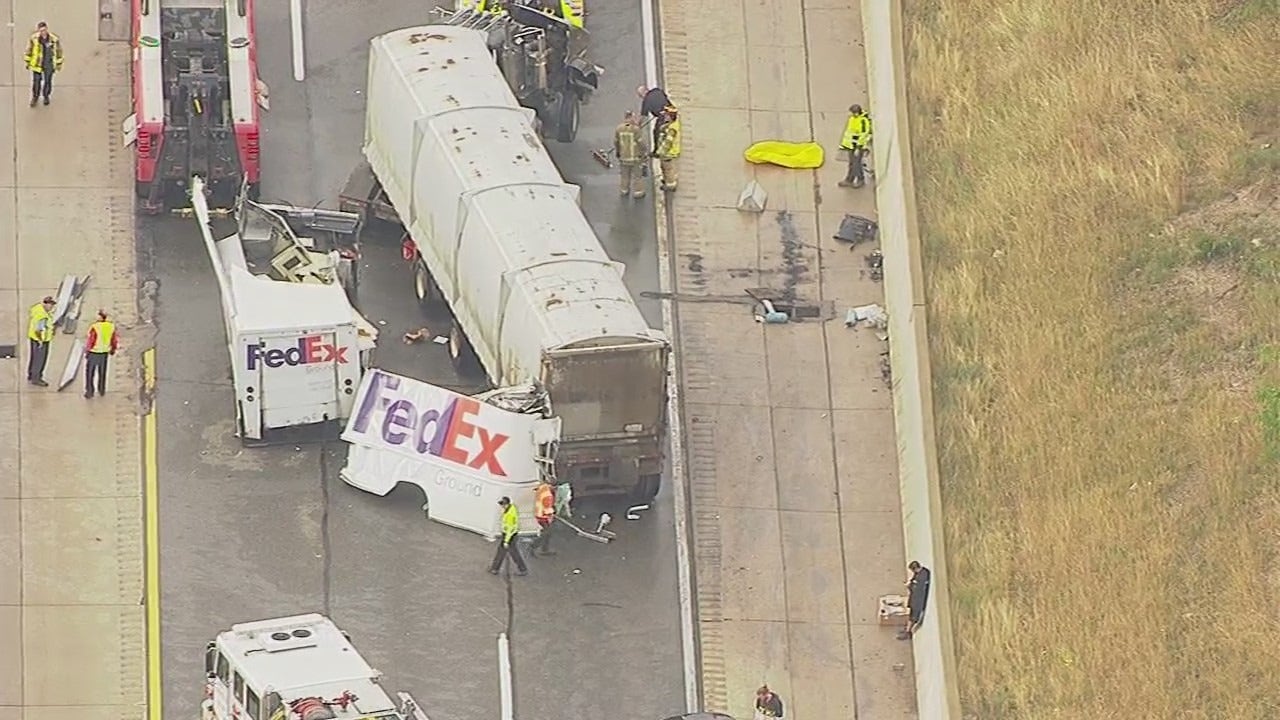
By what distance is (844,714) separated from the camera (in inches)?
1679

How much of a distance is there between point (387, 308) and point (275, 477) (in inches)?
138

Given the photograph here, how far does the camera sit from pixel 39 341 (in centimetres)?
4538

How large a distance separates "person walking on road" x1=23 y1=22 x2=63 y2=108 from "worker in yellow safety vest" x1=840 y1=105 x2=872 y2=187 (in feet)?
35.3

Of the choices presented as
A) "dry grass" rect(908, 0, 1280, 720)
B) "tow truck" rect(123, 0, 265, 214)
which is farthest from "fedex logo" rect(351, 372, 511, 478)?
"dry grass" rect(908, 0, 1280, 720)

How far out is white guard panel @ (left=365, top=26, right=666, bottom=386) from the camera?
143 ft

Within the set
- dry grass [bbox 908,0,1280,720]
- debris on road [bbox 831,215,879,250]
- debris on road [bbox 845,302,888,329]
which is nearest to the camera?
dry grass [bbox 908,0,1280,720]

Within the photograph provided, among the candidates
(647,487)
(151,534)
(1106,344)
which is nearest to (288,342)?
(151,534)

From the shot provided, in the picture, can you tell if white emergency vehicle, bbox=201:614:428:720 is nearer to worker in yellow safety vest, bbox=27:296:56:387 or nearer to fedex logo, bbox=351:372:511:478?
fedex logo, bbox=351:372:511:478

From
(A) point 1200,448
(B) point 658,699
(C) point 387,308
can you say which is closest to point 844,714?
(B) point 658,699

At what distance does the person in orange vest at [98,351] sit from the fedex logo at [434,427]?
10.7 feet

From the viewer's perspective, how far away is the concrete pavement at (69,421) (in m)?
42.2

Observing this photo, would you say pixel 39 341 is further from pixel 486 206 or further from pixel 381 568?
pixel 486 206

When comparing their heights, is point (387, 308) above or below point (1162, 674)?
above

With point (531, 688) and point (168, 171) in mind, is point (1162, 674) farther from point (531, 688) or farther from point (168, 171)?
point (168, 171)
